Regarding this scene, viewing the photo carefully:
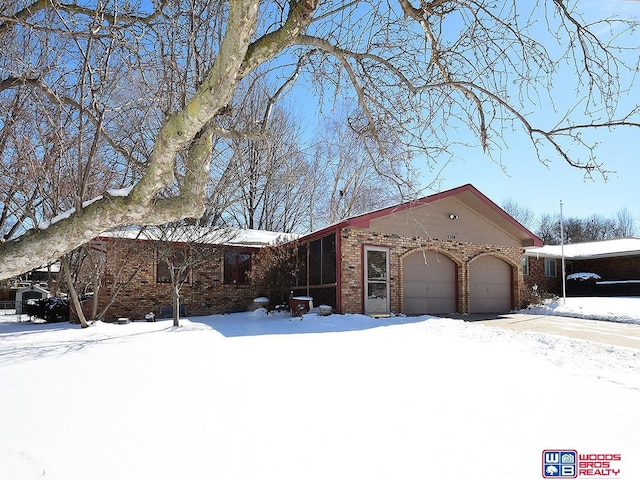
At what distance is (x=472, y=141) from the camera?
4387mm

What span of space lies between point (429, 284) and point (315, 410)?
10954 mm

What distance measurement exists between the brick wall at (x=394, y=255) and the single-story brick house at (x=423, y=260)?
0.03m

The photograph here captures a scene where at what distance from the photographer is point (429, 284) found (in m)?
14.2

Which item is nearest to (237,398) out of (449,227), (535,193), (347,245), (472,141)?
(472,141)

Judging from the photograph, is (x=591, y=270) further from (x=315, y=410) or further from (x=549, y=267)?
(x=315, y=410)

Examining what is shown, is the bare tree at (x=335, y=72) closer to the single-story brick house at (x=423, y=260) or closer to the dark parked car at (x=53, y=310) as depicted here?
the single-story brick house at (x=423, y=260)

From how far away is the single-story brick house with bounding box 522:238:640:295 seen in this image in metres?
20.8

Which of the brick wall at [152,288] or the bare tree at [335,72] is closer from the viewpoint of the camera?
the bare tree at [335,72]

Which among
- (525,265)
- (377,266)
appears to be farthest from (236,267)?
(525,265)

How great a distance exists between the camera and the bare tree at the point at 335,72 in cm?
261

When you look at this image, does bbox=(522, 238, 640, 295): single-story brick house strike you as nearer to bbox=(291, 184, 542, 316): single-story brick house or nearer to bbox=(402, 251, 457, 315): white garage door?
bbox=(291, 184, 542, 316): single-story brick house

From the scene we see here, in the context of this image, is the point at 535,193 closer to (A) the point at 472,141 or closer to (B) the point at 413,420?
(A) the point at 472,141

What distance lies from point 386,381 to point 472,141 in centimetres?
291

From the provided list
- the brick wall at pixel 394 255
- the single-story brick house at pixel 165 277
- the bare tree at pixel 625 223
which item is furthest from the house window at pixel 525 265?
the bare tree at pixel 625 223
